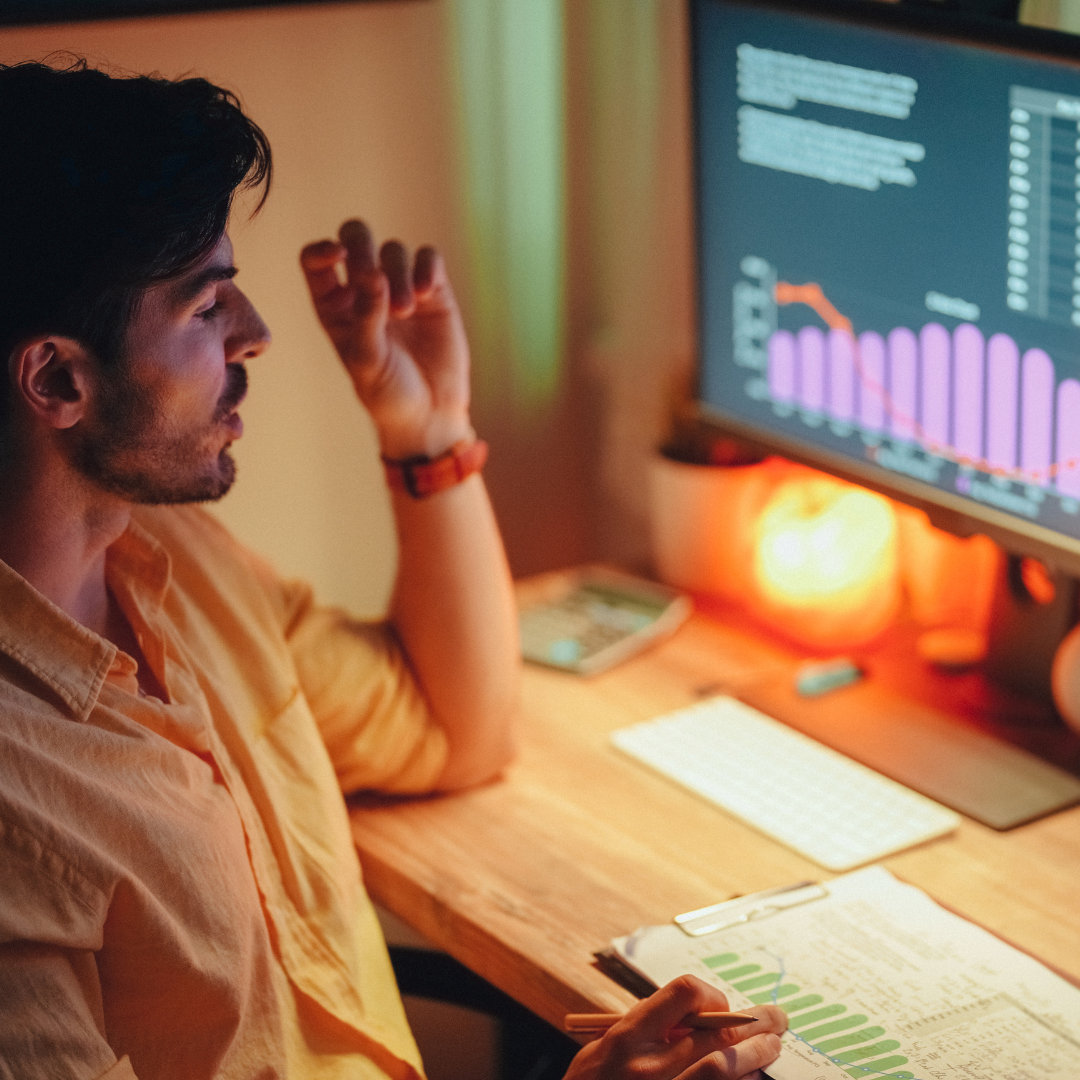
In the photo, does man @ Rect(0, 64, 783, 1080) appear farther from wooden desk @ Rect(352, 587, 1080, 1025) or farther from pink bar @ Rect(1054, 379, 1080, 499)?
pink bar @ Rect(1054, 379, 1080, 499)

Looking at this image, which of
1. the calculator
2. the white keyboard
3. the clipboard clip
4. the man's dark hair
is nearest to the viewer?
the man's dark hair

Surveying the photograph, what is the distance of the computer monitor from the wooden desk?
0.28m

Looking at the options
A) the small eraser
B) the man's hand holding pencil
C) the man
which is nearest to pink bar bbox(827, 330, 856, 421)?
the small eraser

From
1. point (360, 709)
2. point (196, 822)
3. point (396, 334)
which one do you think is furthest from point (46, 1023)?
point (396, 334)

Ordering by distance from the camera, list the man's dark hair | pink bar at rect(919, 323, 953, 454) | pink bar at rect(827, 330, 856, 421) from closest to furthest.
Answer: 1. the man's dark hair
2. pink bar at rect(919, 323, 953, 454)
3. pink bar at rect(827, 330, 856, 421)

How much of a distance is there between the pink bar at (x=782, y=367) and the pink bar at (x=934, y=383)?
186 millimetres

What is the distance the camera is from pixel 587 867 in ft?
4.09

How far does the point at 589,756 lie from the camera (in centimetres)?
144

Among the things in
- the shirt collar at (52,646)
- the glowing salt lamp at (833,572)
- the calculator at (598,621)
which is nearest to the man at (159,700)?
the shirt collar at (52,646)

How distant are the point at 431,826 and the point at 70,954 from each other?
0.43 metres

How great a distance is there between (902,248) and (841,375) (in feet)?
0.52

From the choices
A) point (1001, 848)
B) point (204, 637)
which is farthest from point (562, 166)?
point (1001, 848)

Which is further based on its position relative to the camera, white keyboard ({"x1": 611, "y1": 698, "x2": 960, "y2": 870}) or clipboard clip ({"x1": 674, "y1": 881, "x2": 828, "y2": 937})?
white keyboard ({"x1": 611, "y1": 698, "x2": 960, "y2": 870})

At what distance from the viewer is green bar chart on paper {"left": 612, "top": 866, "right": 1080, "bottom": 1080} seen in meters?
0.98
